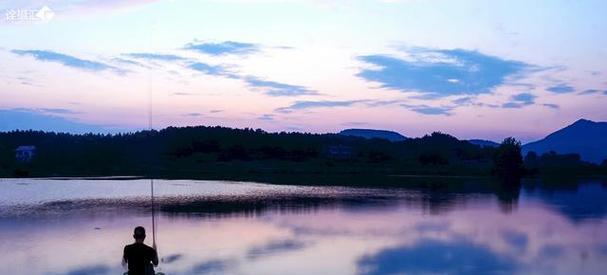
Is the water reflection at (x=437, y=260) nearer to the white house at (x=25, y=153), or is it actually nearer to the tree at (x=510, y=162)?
the tree at (x=510, y=162)

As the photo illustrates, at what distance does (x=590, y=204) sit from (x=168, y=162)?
6964 cm

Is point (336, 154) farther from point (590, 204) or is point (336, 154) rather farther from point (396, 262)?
point (396, 262)

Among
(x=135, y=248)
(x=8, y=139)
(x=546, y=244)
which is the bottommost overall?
(x=546, y=244)

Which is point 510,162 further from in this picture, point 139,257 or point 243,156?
point 139,257

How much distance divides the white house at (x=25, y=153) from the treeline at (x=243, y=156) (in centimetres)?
76

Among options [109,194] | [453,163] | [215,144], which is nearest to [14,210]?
[109,194]

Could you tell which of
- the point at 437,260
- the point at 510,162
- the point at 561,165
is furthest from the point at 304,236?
→ the point at 561,165

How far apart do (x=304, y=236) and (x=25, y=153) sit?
85348 mm

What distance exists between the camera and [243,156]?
10375cm

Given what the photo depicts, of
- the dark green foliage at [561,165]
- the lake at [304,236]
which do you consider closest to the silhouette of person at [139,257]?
the lake at [304,236]

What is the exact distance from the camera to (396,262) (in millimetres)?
16438

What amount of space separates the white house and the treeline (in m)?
0.76

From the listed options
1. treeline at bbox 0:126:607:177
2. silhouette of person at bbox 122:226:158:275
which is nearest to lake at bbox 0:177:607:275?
silhouette of person at bbox 122:226:158:275

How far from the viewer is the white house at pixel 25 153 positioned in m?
92.3
